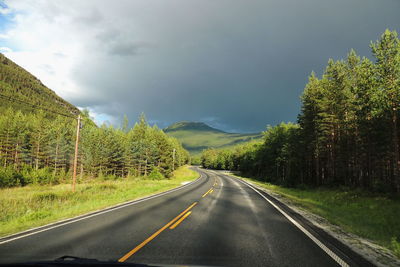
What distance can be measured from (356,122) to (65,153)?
6186 cm

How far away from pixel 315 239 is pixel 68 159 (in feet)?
203

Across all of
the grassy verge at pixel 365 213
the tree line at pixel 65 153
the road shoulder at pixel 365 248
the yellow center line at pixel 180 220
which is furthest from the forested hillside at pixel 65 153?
the road shoulder at pixel 365 248

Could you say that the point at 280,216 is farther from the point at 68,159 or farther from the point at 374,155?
the point at 68,159

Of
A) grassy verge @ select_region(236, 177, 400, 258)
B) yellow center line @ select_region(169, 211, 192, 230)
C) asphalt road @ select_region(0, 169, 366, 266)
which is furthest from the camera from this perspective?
grassy verge @ select_region(236, 177, 400, 258)

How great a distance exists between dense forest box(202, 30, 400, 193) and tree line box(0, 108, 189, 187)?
31.8m

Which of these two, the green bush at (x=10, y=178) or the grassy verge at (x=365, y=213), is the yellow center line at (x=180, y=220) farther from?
the green bush at (x=10, y=178)

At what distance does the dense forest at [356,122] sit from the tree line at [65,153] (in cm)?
3179

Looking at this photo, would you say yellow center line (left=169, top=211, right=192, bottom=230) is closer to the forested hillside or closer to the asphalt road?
the asphalt road

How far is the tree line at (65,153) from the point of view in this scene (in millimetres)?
46281

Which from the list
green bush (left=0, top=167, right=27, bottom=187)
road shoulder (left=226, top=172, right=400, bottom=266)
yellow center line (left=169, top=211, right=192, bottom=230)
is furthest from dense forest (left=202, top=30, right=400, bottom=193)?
green bush (left=0, top=167, right=27, bottom=187)

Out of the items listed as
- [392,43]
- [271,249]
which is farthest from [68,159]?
[392,43]

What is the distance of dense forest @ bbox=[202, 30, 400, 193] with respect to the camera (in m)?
17.7

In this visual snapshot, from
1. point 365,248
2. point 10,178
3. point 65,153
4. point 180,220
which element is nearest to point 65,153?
point 65,153

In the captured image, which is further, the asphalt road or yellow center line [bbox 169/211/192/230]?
yellow center line [bbox 169/211/192/230]
